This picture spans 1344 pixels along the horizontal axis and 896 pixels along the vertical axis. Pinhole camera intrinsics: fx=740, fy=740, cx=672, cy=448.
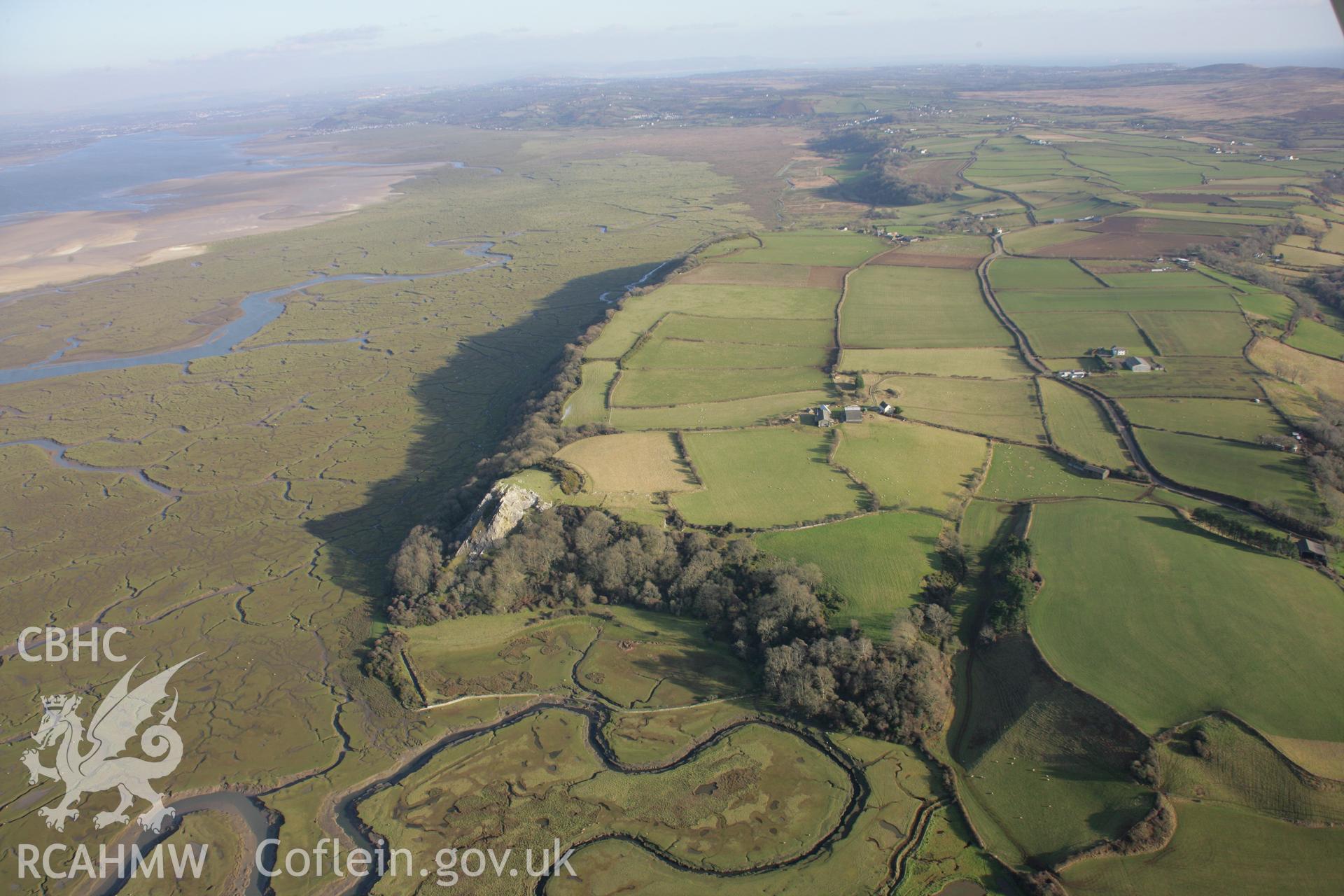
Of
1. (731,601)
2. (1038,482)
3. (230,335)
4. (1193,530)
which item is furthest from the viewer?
(230,335)

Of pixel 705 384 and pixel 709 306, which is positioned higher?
pixel 709 306

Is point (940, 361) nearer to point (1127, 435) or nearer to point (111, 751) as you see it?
point (1127, 435)

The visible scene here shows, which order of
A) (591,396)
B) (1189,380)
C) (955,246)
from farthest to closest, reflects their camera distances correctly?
(955,246) → (591,396) → (1189,380)

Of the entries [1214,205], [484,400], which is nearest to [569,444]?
[484,400]

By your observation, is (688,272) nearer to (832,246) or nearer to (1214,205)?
(832,246)

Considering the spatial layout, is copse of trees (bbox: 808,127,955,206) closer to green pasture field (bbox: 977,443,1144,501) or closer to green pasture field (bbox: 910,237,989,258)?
green pasture field (bbox: 910,237,989,258)

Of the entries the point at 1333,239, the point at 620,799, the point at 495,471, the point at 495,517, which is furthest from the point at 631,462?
the point at 1333,239

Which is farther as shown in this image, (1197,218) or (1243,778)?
(1197,218)

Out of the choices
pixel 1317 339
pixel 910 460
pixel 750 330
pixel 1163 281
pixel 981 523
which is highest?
pixel 1163 281
